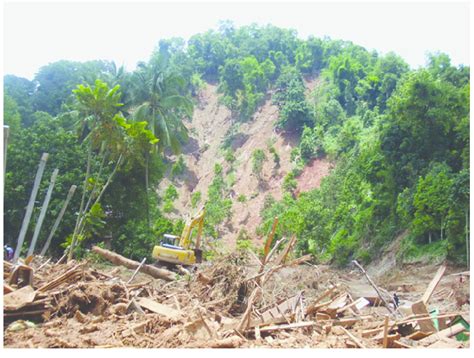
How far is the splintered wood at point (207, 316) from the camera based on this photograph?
611 cm

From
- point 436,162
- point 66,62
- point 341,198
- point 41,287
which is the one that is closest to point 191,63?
point 66,62

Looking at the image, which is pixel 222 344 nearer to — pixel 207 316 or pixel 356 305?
pixel 207 316

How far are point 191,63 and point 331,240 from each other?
37493 millimetres

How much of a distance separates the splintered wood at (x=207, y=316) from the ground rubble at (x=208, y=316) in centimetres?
1

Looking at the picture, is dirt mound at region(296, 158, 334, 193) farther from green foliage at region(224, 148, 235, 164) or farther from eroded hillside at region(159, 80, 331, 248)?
green foliage at region(224, 148, 235, 164)

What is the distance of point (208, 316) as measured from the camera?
708 centimetres

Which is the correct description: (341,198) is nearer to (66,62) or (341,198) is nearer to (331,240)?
(331,240)

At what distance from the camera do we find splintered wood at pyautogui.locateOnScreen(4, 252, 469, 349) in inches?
241

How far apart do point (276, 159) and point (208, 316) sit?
35080mm

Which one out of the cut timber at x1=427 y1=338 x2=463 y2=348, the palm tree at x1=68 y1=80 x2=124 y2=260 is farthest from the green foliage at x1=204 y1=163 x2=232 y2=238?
the cut timber at x1=427 y1=338 x2=463 y2=348

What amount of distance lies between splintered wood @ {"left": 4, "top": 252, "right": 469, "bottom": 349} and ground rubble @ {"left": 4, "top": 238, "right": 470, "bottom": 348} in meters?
0.01

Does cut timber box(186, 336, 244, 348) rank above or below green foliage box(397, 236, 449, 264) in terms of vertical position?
above

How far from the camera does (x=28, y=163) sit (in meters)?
19.2
